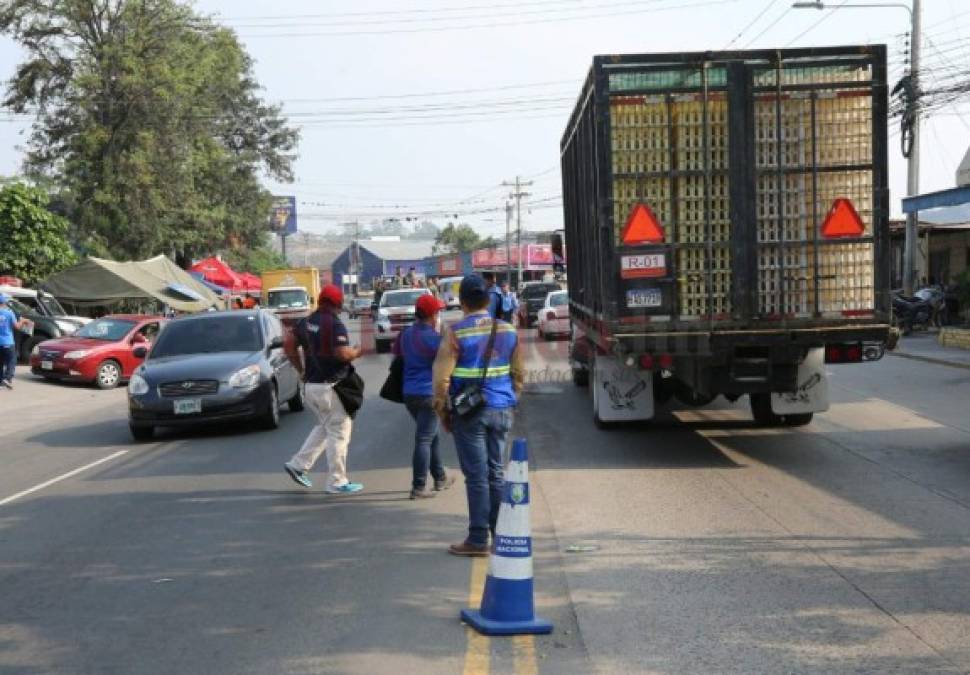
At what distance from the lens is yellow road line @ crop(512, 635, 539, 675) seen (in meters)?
5.15

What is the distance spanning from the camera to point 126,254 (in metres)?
43.1

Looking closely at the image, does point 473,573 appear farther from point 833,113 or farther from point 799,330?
point 833,113

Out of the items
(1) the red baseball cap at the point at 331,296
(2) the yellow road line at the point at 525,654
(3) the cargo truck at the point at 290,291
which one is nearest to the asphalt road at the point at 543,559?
(2) the yellow road line at the point at 525,654

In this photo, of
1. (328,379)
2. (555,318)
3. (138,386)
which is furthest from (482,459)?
(555,318)

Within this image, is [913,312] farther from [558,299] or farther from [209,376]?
[209,376]

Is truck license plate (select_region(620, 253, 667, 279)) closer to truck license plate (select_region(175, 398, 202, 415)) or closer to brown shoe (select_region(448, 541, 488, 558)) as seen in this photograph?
brown shoe (select_region(448, 541, 488, 558))

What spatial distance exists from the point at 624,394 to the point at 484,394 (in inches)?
212

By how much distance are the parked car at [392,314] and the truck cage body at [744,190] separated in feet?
62.7

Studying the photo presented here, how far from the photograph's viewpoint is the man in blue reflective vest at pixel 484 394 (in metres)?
7.22

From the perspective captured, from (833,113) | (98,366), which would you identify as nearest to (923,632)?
(833,113)

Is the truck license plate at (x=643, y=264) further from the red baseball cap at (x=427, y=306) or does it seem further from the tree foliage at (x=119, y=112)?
the tree foliage at (x=119, y=112)

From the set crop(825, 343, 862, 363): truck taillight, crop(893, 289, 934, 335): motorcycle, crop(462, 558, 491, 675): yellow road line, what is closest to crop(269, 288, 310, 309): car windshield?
crop(893, 289, 934, 335): motorcycle

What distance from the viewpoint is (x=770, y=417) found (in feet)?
44.1

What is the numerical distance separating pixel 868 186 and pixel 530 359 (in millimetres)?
15911
